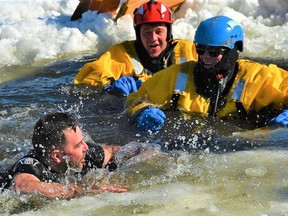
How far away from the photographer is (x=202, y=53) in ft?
19.1

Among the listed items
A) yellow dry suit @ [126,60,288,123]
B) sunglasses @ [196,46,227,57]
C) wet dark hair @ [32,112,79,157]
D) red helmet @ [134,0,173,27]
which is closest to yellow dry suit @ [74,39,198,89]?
red helmet @ [134,0,173,27]

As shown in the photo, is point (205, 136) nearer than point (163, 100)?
Yes

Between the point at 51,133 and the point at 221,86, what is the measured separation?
198 centimetres

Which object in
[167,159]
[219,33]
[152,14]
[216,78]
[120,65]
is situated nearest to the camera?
[167,159]

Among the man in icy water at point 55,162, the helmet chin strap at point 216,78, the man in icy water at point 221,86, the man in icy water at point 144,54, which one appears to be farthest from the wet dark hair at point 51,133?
the man in icy water at point 144,54

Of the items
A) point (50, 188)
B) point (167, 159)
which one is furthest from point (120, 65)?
point (50, 188)

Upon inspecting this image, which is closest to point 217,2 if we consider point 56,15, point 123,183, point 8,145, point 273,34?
point 273,34

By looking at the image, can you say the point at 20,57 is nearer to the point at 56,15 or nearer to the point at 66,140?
the point at 56,15

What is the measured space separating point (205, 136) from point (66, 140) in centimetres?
164

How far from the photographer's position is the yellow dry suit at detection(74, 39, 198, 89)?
7.51m

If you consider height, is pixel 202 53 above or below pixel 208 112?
above

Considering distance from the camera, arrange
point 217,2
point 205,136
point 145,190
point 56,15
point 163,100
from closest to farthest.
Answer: point 145,190 → point 205,136 → point 163,100 → point 217,2 → point 56,15

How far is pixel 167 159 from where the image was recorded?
498cm

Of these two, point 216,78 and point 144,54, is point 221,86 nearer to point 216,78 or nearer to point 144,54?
point 216,78
